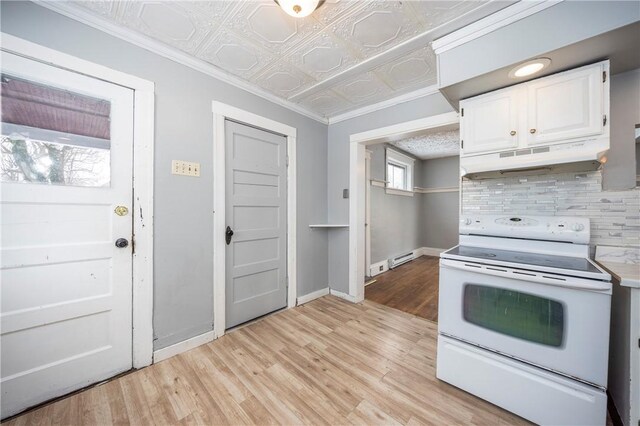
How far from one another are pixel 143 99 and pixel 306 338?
2.40m

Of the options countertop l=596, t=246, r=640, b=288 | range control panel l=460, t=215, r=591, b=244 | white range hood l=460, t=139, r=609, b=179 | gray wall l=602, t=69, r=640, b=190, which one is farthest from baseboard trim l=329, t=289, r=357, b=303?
gray wall l=602, t=69, r=640, b=190

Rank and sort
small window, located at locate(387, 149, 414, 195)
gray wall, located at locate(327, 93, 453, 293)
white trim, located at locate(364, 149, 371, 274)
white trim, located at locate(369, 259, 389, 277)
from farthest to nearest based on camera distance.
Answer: small window, located at locate(387, 149, 414, 195), white trim, located at locate(369, 259, 389, 277), white trim, located at locate(364, 149, 371, 274), gray wall, located at locate(327, 93, 453, 293)

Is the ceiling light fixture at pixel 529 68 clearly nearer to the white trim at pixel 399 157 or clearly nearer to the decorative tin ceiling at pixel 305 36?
the decorative tin ceiling at pixel 305 36

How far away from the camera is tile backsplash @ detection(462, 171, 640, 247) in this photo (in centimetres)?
150

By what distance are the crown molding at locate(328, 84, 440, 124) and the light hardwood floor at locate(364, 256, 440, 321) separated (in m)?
2.41

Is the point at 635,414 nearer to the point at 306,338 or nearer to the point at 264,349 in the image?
the point at 306,338

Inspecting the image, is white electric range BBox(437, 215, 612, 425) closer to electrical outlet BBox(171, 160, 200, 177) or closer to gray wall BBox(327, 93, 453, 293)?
gray wall BBox(327, 93, 453, 293)

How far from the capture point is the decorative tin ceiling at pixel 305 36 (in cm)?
147

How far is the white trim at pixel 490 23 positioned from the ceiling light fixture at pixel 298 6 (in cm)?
96

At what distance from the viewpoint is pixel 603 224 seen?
1554 millimetres

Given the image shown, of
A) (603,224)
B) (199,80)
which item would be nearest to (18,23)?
(199,80)

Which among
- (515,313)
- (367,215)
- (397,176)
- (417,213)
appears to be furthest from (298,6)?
(417,213)

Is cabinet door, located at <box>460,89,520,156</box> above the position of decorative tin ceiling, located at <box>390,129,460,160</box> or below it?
below

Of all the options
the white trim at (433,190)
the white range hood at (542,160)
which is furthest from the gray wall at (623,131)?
the white trim at (433,190)
